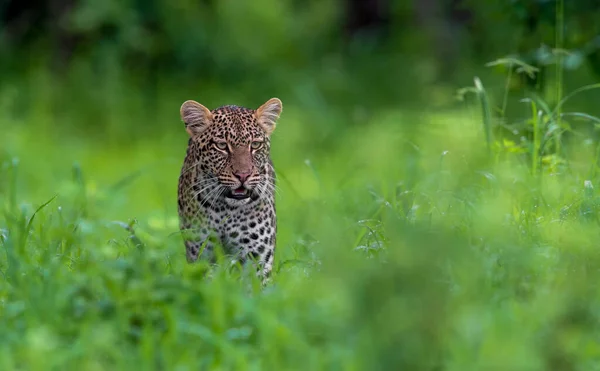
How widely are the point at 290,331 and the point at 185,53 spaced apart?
13162 mm

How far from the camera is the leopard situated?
19.1 feet

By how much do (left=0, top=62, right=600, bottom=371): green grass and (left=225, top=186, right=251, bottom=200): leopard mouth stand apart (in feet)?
1.15

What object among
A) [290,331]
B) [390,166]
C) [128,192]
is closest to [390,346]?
[290,331]

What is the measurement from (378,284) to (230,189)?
1.95m

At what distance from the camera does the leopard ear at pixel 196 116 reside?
603cm

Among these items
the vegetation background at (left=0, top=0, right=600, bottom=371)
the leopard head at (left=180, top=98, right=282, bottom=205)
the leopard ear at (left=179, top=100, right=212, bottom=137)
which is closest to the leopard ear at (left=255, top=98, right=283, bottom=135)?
the leopard head at (left=180, top=98, right=282, bottom=205)

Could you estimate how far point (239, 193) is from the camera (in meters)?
5.86

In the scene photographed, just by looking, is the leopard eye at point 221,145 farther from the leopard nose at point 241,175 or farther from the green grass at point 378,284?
the green grass at point 378,284

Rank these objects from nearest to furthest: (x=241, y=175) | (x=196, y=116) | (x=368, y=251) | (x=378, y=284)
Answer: (x=378, y=284) < (x=368, y=251) < (x=241, y=175) < (x=196, y=116)

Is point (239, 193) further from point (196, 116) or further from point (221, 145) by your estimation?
point (196, 116)

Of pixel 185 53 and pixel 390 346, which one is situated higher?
pixel 185 53

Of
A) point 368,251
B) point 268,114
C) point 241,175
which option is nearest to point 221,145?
point 241,175

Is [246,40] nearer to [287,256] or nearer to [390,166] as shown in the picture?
[390,166]

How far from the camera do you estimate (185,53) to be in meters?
17.2
